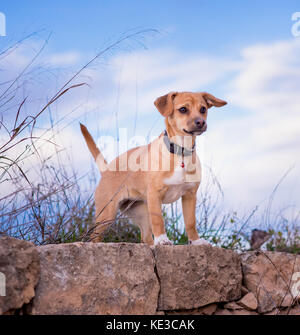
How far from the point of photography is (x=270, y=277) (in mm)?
4406

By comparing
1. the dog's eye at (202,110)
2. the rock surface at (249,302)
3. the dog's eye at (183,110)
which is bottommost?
the rock surface at (249,302)

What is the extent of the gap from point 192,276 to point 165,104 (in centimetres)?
156

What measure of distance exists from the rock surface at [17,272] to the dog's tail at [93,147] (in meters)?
2.06

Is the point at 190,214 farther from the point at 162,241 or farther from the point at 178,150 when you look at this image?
the point at 178,150

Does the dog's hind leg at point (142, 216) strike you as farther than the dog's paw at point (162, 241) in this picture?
Yes

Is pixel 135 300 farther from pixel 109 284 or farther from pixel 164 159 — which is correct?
pixel 164 159

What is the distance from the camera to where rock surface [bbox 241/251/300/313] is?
14.0 feet

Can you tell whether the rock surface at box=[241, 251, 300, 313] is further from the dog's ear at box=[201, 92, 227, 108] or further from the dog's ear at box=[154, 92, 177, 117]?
the dog's ear at box=[154, 92, 177, 117]

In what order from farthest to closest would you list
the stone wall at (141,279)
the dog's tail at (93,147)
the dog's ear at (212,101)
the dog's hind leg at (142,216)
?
the dog's tail at (93,147) < the dog's hind leg at (142,216) < the dog's ear at (212,101) < the stone wall at (141,279)

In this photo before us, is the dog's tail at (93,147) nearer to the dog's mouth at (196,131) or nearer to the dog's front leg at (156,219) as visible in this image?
the dog's front leg at (156,219)

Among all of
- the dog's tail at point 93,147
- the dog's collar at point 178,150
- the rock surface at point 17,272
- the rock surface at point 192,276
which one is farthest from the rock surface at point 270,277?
the rock surface at point 17,272

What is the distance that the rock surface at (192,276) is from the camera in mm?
3568
